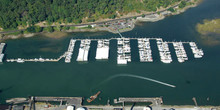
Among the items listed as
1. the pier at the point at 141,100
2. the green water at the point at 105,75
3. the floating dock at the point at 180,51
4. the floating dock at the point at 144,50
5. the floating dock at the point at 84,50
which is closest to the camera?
the pier at the point at 141,100

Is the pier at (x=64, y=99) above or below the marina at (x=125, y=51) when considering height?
below

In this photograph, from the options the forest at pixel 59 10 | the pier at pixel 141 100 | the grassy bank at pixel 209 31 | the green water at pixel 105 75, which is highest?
the forest at pixel 59 10

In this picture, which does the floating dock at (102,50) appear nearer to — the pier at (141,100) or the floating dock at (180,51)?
the pier at (141,100)

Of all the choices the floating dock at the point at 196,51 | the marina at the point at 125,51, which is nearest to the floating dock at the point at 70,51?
the marina at the point at 125,51

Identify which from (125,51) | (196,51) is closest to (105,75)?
(125,51)

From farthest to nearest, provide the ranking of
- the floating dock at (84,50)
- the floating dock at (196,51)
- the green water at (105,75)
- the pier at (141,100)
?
the floating dock at (196,51) → the floating dock at (84,50) → the green water at (105,75) → the pier at (141,100)

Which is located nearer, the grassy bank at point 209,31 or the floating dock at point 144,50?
the floating dock at point 144,50

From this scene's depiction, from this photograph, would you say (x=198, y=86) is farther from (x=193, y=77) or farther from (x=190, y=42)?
(x=190, y=42)

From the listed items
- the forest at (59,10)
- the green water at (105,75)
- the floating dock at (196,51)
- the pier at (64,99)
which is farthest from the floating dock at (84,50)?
the floating dock at (196,51)
